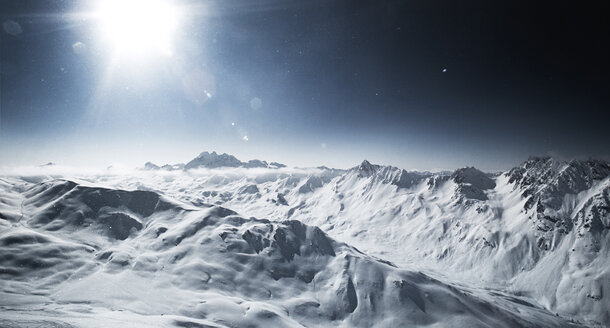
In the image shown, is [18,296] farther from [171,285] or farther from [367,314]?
[367,314]

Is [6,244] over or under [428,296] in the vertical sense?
over

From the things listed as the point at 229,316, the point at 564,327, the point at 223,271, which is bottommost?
the point at 564,327

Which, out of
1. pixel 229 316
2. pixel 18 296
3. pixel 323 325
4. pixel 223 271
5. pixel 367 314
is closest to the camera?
pixel 18 296

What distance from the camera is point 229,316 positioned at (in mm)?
142250

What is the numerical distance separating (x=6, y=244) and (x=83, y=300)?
265 feet

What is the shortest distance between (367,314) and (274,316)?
6069cm

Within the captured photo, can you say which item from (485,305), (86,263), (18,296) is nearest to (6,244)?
(86,263)

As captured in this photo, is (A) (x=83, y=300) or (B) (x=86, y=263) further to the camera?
(B) (x=86, y=263)

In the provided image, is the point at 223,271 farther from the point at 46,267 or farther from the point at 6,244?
the point at 6,244

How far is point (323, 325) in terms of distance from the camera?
16850 cm

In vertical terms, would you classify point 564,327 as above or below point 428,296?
below

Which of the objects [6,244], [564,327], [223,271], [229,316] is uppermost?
[6,244]

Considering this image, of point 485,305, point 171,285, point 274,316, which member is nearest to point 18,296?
point 171,285

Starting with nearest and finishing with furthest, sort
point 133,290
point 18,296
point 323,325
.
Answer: point 18,296 → point 133,290 → point 323,325
